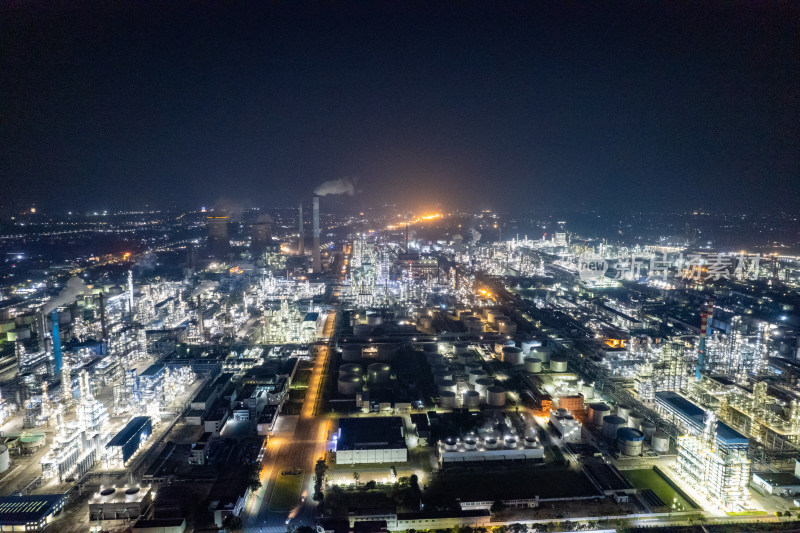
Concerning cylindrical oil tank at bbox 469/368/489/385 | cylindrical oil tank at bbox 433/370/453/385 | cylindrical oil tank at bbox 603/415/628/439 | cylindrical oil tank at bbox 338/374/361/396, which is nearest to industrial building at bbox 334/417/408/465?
cylindrical oil tank at bbox 338/374/361/396

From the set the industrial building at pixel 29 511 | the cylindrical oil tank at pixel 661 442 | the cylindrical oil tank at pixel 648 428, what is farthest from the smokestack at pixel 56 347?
the cylindrical oil tank at pixel 661 442

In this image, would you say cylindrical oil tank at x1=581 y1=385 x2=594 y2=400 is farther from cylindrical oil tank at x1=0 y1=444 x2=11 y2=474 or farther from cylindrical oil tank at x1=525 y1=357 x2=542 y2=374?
cylindrical oil tank at x1=0 y1=444 x2=11 y2=474

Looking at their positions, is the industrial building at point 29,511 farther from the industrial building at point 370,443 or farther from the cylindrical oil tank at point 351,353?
the cylindrical oil tank at point 351,353

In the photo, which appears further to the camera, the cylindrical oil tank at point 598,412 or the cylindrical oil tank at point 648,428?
the cylindrical oil tank at point 598,412

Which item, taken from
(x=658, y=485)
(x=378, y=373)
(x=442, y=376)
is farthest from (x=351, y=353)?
(x=658, y=485)

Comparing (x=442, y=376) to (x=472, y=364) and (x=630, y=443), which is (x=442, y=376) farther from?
(x=630, y=443)

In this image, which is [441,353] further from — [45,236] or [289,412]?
[45,236]

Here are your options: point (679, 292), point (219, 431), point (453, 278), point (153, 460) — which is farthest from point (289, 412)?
point (679, 292)
